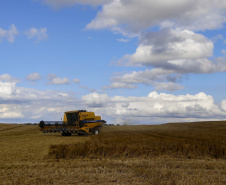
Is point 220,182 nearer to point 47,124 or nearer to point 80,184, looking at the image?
point 80,184

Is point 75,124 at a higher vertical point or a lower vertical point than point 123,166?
higher

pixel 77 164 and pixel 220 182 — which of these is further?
pixel 77 164

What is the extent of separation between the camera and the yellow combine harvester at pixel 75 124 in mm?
34281

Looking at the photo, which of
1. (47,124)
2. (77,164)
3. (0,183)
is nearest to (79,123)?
(47,124)

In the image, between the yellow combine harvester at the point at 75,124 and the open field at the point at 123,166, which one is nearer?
the open field at the point at 123,166

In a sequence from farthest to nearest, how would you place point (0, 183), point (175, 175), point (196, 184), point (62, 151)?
point (62, 151) < point (175, 175) < point (0, 183) < point (196, 184)

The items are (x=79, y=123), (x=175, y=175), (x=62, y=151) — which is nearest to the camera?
(x=175, y=175)

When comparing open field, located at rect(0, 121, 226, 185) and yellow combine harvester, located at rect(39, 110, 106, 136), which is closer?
open field, located at rect(0, 121, 226, 185)

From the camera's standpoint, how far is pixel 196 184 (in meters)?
7.97

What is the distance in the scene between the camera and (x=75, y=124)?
34.9 meters

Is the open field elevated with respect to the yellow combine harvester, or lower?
lower

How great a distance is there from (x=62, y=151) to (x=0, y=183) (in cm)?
558

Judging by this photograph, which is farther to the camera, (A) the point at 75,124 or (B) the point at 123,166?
(A) the point at 75,124

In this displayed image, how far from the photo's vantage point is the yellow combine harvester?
3428 centimetres
